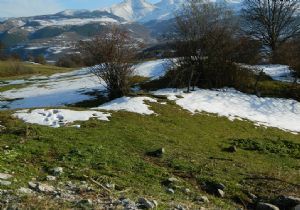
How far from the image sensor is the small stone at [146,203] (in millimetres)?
11453

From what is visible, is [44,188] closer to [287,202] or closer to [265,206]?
[265,206]

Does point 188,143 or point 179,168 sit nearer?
point 179,168

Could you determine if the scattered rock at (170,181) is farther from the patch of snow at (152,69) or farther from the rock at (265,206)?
the patch of snow at (152,69)

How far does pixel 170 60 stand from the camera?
42000 mm

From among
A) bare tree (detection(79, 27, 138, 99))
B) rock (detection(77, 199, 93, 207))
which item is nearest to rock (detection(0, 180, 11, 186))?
rock (detection(77, 199, 93, 207))

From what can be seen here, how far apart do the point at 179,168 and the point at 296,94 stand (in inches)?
987

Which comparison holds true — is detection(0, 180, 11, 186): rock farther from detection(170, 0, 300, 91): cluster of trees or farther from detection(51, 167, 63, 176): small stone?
detection(170, 0, 300, 91): cluster of trees

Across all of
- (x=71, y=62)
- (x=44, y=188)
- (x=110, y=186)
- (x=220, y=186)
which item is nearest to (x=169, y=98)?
(x=220, y=186)

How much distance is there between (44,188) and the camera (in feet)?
40.6

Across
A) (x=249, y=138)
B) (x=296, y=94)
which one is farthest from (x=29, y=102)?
(x=296, y=94)

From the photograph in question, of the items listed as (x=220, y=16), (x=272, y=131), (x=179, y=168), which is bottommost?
(x=272, y=131)

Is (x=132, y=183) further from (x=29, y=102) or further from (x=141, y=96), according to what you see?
(x=29, y=102)

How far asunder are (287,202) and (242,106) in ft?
69.9

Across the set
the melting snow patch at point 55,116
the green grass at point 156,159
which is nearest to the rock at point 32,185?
the green grass at point 156,159
